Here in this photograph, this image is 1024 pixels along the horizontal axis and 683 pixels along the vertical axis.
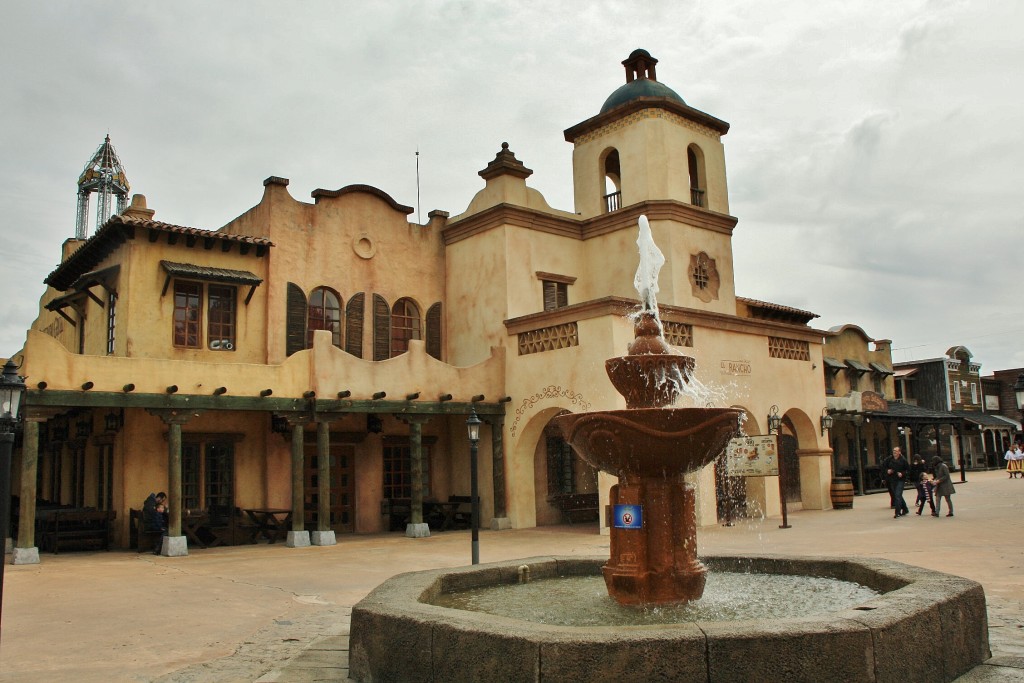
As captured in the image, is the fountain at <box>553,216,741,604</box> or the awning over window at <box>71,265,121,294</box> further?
the awning over window at <box>71,265,121,294</box>

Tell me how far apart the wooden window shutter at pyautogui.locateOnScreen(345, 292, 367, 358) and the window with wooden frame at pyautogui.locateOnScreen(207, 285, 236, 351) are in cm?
272

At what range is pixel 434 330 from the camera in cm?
2241

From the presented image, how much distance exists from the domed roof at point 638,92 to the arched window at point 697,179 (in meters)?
1.38

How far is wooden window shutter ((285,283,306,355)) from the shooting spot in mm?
19688

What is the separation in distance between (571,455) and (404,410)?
500 centimetres

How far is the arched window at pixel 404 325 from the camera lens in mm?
21703

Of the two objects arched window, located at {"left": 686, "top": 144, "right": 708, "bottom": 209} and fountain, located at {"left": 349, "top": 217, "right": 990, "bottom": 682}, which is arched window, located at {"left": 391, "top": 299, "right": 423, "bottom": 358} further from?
fountain, located at {"left": 349, "top": 217, "right": 990, "bottom": 682}

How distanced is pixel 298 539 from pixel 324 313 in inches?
221

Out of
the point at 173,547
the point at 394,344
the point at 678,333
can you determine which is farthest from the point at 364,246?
the point at 173,547

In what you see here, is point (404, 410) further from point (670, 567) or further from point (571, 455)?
point (670, 567)

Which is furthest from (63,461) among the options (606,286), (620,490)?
(620,490)

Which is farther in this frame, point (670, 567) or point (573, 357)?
point (573, 357)

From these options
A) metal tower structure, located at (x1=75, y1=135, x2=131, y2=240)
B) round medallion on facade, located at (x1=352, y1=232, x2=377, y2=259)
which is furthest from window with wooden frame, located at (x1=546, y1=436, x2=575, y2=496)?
metal tower structure, located at (x1=75, y1=135, x2=131, y2=240)

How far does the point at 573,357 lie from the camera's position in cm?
1867
